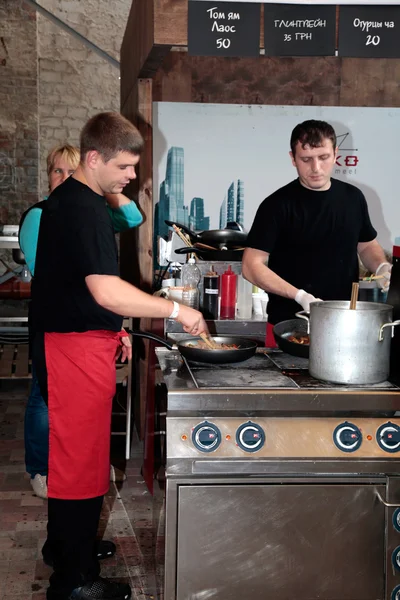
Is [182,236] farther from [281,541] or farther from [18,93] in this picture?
[18,93]

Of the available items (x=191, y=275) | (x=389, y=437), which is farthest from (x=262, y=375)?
(x=191, y=275)

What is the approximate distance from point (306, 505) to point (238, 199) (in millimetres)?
3999

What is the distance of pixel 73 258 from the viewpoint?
2.44 metres

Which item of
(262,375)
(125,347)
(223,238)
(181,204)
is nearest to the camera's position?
(262,375)

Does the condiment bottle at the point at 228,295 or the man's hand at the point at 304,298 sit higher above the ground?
the man's hand at the point at 304,298

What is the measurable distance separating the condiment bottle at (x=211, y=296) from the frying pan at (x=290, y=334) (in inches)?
58.4

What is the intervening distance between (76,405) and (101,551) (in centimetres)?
103

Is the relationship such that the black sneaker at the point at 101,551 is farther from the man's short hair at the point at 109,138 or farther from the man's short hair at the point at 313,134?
the man's short hair at the point at 313,134

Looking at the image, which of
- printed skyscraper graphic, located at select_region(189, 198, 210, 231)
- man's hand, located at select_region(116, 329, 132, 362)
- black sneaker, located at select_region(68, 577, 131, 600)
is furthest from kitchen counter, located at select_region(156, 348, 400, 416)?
printed skyscraper graphic, located at select_region(189, 198, 210, 231)

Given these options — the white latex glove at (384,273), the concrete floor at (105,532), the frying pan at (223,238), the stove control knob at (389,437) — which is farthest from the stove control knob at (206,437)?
the frying pan at (223,238)

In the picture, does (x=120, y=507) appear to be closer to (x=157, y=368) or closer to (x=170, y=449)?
(x=157, y=368)

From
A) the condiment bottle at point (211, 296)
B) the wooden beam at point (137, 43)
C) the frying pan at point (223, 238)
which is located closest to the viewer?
the wooden beam at point (137, 43)

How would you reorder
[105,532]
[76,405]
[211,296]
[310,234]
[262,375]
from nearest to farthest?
[262,375], [76,405], [310,234], [105,532], [211,296]

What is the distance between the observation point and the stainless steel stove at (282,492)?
6.71ft
